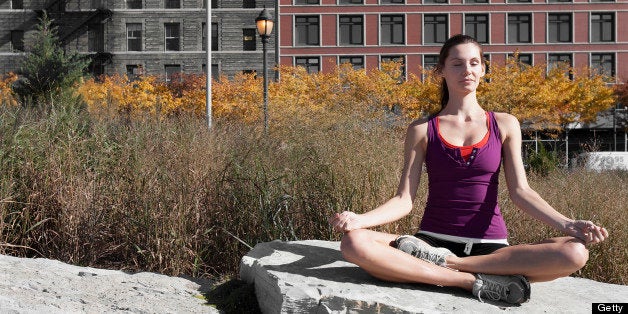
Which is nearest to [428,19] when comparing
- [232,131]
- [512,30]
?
[512,30]

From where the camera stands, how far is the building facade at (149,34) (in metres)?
45.8

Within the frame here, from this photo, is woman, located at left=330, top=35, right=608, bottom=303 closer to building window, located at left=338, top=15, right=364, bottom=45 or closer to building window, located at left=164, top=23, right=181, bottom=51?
building window, located at left=164, top=23, right=181, bottom=51

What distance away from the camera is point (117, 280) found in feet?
15.2

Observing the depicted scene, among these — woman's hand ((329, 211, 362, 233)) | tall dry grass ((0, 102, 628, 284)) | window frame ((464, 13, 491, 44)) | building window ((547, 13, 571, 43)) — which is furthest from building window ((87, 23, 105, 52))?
woman's hand ((329, 211, 362, 233))

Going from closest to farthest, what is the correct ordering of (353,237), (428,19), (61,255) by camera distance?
(353,237) → (61,255) → (428,19)

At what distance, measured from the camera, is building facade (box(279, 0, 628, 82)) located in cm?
4869

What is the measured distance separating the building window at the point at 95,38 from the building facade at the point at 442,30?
36.4ft

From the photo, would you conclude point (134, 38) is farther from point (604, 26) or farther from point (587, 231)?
point (587, 231)

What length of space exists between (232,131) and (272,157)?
130 cm

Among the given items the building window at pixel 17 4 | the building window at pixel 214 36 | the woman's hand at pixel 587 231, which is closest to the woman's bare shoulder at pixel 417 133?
the woman's hand at pixel 587 231

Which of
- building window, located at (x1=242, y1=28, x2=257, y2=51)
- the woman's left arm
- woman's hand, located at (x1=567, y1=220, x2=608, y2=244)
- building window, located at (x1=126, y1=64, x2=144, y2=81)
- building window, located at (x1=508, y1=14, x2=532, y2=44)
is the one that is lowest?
woman's hand, located at (x1=567, y1=220, x2=608, y2=244)

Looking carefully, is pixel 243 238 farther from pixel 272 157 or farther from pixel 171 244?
pixel 272 157

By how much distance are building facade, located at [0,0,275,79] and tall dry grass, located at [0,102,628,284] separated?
3989 centimetres

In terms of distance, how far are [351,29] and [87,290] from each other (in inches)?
1809
